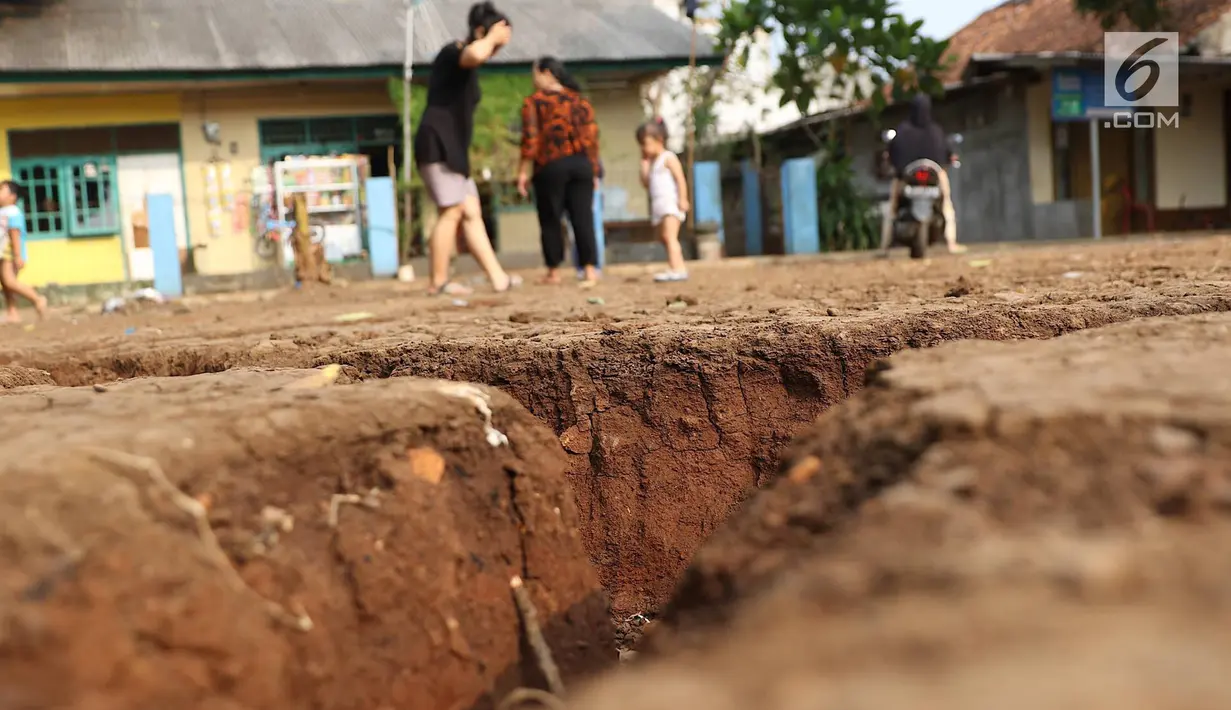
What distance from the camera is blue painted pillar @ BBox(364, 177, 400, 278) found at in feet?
40.4

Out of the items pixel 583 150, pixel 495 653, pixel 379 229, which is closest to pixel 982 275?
pixel 583 150

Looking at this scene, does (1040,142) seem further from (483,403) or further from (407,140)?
(483,403)

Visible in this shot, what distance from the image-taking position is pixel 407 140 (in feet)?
41.6

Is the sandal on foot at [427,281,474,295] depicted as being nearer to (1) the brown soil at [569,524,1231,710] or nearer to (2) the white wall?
(1) the brown soil at [569,524,1231,710]

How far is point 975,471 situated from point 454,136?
559 cm

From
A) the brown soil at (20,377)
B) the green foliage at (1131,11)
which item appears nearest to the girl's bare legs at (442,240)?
the brown soil at (20,377)

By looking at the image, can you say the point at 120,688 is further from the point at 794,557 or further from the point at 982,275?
the point at 982,275

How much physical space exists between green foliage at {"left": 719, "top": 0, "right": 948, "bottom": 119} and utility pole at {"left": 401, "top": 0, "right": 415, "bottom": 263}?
4043mm

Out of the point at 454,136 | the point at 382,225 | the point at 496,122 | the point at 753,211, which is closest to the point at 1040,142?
the point at 753,211

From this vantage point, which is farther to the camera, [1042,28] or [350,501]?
[1042,28]

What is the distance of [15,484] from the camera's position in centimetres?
153

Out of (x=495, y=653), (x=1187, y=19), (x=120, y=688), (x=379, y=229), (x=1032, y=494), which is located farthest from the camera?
(x=1187, y=19)

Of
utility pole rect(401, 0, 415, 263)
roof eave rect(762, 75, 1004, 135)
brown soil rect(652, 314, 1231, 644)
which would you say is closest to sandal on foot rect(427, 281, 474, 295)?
brown soil rect(652, 314, 1231, 644)

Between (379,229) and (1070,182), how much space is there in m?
9.39
